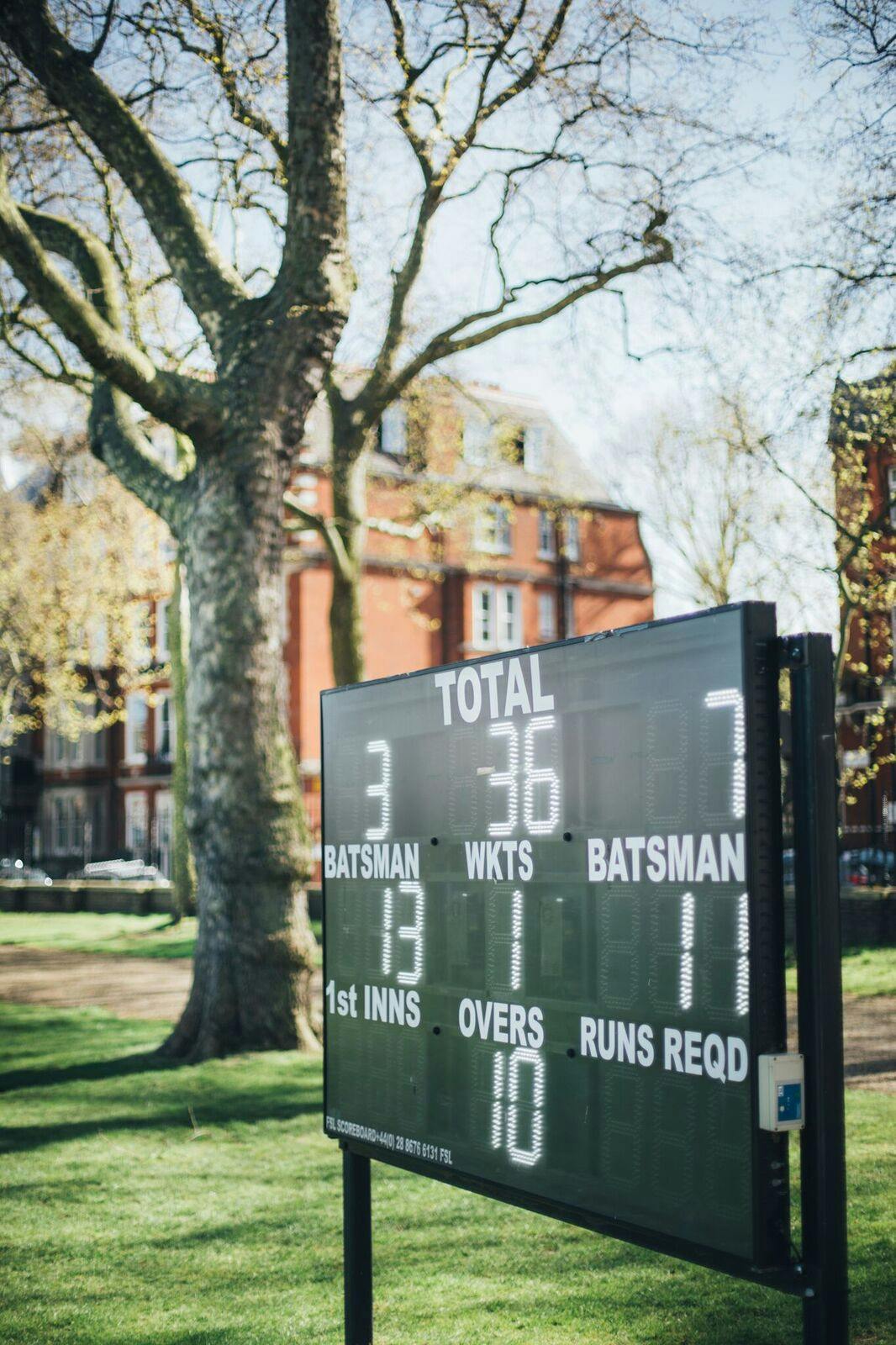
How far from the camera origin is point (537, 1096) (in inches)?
160

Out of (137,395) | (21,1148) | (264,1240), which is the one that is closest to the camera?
(264,1240)

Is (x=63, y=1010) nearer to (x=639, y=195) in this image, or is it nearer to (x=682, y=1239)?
(x=639, y=195)

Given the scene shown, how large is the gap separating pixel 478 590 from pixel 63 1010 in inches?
1361

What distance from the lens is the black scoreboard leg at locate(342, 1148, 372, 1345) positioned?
15.6 feet

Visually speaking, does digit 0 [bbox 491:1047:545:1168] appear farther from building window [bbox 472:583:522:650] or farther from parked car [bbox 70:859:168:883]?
building window [bbox 472:583:522:650]

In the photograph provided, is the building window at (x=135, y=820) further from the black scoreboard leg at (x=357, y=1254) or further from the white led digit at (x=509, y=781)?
the white led digit at (x=509, y=781)

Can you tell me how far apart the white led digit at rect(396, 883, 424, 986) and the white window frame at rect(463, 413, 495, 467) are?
1838cm

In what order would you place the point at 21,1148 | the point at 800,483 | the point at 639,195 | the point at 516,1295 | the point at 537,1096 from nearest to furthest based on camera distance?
the point at 537,1096, the point at 516,1295, the point at 21,1148, the point at 639,195, the point at 800,483

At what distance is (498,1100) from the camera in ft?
13.9

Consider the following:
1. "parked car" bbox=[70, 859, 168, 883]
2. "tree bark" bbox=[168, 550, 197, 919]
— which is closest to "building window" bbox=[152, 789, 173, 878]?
"parked car" bbox=[70, 859, 168, 883]

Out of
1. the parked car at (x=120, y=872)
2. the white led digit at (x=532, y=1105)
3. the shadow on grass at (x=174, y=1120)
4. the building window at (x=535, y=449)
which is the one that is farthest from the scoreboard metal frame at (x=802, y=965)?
the building window at (x=535, y=449)

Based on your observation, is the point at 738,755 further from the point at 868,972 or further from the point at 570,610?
the point at 570,610

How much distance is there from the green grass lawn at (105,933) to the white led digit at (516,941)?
60.9ft

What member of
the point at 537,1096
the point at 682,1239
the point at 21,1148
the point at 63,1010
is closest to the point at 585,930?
the point at 537,1096
